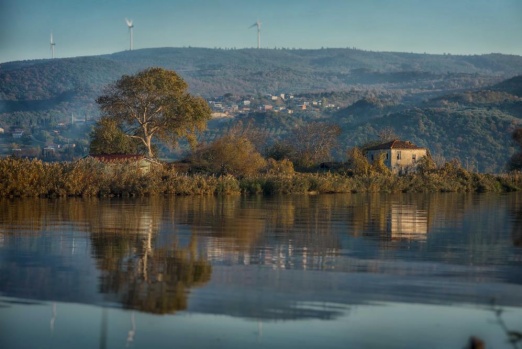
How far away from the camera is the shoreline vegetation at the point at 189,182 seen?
4941 cm

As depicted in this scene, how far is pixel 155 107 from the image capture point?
8025 centimetres

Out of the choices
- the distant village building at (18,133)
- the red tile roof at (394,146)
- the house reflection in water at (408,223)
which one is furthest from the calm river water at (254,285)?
the distant village building at (18,133)

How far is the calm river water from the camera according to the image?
12.6 meters

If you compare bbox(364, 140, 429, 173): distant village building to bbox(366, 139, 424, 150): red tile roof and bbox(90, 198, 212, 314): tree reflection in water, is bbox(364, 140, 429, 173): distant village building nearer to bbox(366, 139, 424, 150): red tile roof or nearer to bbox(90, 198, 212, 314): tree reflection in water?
bbox(366, 139, 424, 150): red tile roof

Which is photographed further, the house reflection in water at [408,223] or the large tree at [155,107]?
the large tree at [155,107]

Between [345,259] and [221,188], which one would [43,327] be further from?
[221,188]

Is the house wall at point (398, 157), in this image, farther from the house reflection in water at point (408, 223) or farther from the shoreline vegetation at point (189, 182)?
the house reflection in water at point (408, 223)

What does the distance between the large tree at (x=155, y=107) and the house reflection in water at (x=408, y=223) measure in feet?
126

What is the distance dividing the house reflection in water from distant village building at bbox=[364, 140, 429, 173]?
4643 cm

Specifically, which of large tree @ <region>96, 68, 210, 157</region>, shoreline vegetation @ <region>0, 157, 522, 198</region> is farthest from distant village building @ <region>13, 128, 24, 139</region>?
shoreline vegetation @ <region>0, 157, 522, 198</region>

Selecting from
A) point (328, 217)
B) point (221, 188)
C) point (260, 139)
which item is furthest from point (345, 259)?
point (260, 139)

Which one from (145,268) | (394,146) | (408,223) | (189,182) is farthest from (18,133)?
(145,268)

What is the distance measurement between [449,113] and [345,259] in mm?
139110

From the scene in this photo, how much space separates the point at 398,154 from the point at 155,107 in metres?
23.7
